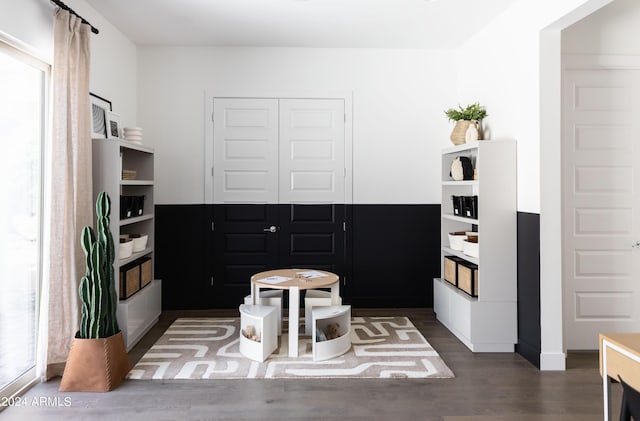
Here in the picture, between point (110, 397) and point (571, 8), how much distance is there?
398cm

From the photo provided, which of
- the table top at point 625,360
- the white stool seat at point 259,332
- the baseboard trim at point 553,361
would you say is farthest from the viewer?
the white stool seat at point 259,332

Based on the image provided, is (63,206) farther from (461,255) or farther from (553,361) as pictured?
(553,361)

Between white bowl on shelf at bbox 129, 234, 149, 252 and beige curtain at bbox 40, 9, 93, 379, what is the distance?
83cm

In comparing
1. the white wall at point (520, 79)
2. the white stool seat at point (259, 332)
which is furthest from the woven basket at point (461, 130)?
the white stool seat at point (259, 332)

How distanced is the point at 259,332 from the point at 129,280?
130cm

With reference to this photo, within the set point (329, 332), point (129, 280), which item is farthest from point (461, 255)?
point (129, 280)

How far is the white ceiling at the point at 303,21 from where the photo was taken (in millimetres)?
3795

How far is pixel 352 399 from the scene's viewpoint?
2814 millimetres

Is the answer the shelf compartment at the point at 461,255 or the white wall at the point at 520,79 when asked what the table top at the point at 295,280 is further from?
the white wall at the point at 520,79

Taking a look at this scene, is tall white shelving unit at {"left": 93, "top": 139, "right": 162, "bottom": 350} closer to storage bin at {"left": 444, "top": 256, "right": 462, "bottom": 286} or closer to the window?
the window

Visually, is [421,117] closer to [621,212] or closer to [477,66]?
[477,66]

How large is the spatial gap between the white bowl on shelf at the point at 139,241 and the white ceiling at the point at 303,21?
2055mm

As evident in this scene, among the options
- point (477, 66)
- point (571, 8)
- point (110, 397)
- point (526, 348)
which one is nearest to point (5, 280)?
point (110, 397)

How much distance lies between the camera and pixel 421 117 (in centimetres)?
504
